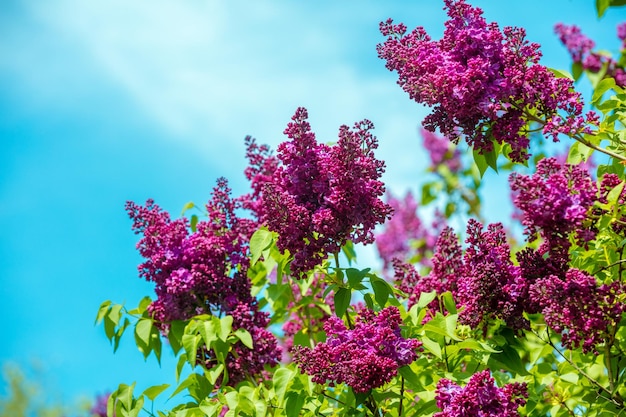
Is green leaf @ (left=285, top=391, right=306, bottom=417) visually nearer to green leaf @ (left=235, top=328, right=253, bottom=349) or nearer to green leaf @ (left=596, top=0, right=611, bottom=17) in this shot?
green leaf @ (left=235, top=328, right=253, bottom=349)

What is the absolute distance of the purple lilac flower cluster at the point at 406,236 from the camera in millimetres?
10052

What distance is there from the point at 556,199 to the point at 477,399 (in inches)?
34.4

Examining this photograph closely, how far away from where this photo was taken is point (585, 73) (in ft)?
21.0

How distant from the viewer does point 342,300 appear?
3.56 meters

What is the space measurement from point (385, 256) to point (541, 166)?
22.3ft

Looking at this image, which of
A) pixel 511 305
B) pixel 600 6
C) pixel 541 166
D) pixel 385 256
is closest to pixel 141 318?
pixel 511 305

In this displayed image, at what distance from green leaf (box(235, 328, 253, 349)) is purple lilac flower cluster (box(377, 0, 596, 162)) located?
1.45m

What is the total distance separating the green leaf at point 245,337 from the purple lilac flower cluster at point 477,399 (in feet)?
3.93

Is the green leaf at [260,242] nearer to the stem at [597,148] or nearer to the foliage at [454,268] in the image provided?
the foliage at [454,268]

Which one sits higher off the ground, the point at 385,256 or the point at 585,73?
the point at 385,256

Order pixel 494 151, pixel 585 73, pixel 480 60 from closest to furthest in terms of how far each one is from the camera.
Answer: pixel 480 60, pixel 494 151, pixel 585 73

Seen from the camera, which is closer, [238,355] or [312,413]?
[312,413]

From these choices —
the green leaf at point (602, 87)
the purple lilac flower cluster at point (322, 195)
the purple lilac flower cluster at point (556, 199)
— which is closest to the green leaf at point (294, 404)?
the purple lilac flower cluster at point (322, 195)

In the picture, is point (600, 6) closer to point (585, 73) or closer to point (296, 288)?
point (296, 288)
